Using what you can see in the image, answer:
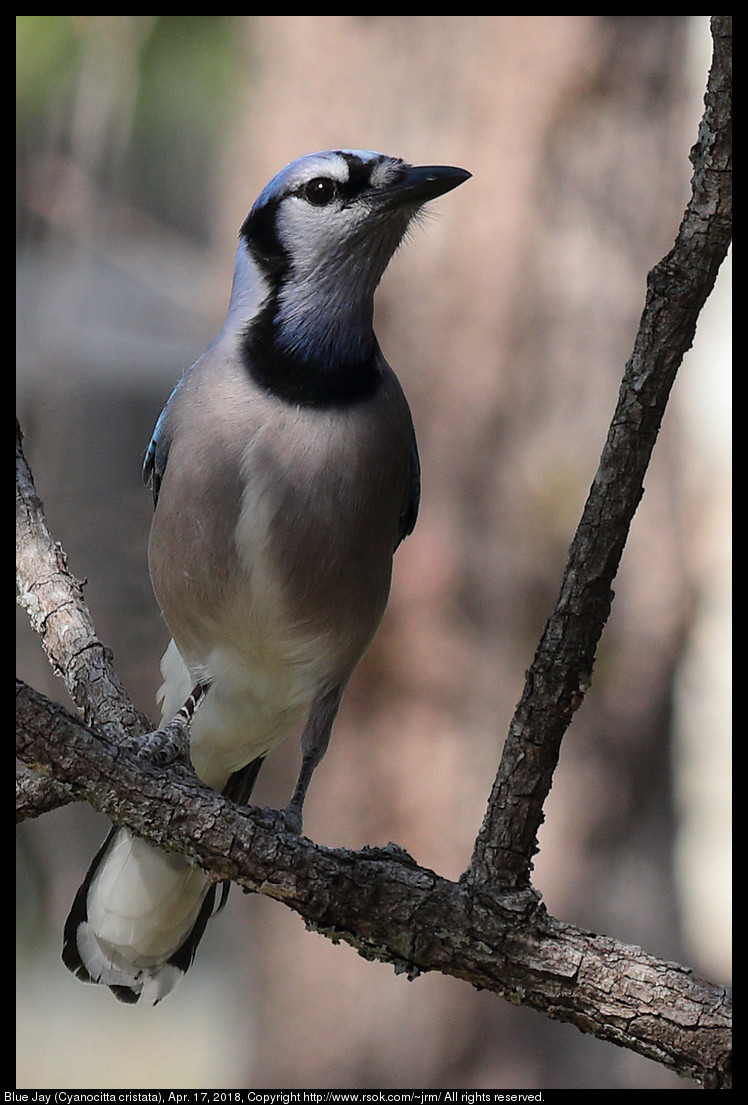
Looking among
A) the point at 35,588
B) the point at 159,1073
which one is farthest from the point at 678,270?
the point at 159,1073

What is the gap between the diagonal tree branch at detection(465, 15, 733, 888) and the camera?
1.37 meters

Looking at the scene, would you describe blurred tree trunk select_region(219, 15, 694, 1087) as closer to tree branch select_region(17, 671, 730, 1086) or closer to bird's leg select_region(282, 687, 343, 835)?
bird's leg select_region(282, 687, 343, 835)

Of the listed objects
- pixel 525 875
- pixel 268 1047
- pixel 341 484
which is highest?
pixel 341 484

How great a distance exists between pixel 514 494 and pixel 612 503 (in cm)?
221

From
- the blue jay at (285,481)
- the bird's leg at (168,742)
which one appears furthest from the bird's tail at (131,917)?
the bird's leg at (168,742)

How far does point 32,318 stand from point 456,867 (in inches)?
106

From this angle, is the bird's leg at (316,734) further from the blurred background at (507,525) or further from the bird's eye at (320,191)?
the blurred background at (507,525)

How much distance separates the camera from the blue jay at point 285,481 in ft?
6.84

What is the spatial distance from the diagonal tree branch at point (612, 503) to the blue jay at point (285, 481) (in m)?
0.61

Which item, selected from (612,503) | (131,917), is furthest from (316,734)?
(612,503)

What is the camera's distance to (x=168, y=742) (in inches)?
81.7

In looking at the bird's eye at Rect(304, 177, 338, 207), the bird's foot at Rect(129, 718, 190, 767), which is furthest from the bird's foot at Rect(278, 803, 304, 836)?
the bird's eye at Rect(304, 177, 338, 207)

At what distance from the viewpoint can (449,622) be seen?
3676 millimetres

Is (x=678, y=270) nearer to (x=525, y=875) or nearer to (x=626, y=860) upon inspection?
(x=525, y=875)
